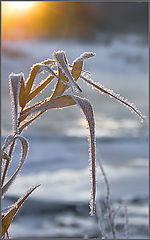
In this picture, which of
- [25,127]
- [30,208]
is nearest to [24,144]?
[25,127]

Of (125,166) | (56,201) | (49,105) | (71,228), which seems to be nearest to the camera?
(49,105)

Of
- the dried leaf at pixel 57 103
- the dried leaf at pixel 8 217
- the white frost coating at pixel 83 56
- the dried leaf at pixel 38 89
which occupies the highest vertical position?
the white frost coating at pixel 83 56

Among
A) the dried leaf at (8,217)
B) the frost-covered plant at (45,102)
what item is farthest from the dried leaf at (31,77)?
the dried leaf at (8,217)

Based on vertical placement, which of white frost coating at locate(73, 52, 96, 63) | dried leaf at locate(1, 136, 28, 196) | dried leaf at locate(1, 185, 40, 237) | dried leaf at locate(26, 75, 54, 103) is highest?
white frost coating at locate(73, 52, 96, 63)

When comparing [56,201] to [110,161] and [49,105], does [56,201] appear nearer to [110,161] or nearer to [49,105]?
[110,161]

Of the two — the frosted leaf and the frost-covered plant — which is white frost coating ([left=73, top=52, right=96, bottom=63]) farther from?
the frosted leaf

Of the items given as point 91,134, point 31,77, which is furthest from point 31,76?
point 91,134

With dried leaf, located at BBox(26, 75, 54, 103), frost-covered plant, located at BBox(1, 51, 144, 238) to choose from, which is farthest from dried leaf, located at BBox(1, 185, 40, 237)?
dried leaf, located at BBox(26, 75, 54, 103)

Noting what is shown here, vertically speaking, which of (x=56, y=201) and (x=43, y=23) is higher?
(x=43, y=23)

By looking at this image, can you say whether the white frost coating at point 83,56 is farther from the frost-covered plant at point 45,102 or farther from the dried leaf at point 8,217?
the dried leaf at point 8,217
